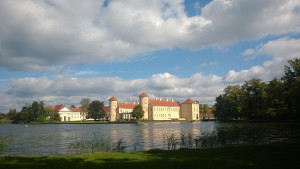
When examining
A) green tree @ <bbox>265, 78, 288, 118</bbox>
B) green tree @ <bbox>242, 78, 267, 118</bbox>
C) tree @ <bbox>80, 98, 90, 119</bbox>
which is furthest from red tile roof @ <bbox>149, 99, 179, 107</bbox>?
green tree @ <bbox>265, 78, 288, 118</bbox>

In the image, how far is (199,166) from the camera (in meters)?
8.91

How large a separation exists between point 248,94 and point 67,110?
275 feet

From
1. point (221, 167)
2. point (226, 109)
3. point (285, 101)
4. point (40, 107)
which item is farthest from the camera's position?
point (40, 107)

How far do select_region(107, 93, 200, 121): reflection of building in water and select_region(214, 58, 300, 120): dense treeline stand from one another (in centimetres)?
3698

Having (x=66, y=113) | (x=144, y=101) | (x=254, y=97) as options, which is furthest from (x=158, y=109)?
(x=254, y=97)

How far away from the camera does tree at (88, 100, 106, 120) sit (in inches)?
3821

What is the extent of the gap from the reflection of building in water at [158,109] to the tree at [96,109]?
5.22m

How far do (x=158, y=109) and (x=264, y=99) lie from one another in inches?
2319

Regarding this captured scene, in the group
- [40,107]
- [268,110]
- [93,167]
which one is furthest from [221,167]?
[40,107]

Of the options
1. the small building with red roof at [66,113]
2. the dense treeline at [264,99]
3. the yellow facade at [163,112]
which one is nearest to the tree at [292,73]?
the dense treeline at [264,99]

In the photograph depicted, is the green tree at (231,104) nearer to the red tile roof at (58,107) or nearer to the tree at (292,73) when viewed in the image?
the tree at (292,73)

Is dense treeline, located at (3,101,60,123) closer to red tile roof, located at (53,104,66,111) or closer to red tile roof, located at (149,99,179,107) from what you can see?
red tile roof, located at (53,104,66,111)

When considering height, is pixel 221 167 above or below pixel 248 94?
below

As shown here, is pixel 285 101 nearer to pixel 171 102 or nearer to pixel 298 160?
pixel 298 160
